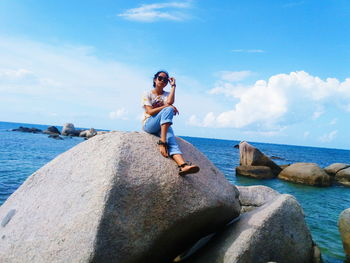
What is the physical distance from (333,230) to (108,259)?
986cm

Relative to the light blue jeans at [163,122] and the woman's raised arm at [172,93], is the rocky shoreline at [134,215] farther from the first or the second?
the woman's raised arm at [172,93]

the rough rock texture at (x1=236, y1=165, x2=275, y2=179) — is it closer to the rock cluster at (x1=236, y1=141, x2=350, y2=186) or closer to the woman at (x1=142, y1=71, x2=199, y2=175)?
the rock cluster at (x1=236, y1=141, x2=350, y2=186)

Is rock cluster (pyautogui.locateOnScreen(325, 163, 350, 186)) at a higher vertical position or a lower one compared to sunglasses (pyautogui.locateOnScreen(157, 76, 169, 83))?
lower

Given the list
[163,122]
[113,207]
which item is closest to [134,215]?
[113,207]

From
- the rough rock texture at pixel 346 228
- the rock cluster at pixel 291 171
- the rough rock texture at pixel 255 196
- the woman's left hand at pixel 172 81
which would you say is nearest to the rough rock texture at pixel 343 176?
the rock cluster at pixel 291 171

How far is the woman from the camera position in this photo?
5047mm

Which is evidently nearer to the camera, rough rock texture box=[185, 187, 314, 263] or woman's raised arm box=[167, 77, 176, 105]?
rough rock texture box=[185, 187, 314, 263]

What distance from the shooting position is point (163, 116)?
532 cm

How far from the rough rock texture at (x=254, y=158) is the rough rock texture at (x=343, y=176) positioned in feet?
16.0

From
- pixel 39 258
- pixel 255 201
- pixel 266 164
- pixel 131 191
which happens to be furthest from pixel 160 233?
pixel 266 164

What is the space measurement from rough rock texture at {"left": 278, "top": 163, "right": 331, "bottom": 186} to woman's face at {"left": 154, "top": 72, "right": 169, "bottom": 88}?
19.5m

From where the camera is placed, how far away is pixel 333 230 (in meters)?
11.0

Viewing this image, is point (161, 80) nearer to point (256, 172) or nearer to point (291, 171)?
point (256, 172)

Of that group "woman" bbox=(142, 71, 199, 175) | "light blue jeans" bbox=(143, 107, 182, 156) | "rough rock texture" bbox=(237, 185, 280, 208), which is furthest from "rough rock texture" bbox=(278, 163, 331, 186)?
"light blue jeans" bbox=(143, 107, 182, 156)
